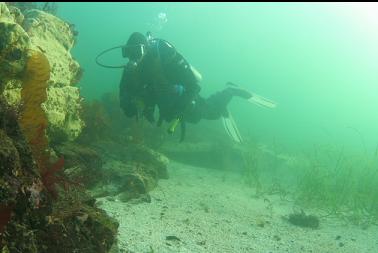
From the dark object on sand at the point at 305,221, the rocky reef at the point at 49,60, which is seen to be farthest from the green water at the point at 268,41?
the rocky reef at the point at 49,60

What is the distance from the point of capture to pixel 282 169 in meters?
14.5

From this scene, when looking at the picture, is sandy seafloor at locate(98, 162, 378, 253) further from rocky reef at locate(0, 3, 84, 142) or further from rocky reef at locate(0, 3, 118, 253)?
rocky reef at locate(0, 3, 84, 142)

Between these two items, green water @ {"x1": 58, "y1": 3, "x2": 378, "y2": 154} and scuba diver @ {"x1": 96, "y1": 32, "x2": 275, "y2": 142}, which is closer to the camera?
scuba diver @ {"x1": 96, "y1": 32, "x2": 275, "y2": 142}

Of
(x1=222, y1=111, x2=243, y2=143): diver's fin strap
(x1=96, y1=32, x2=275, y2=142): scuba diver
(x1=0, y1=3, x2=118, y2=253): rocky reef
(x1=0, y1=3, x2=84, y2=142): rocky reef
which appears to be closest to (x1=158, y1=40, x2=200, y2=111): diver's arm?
(x1=96, y1=32, x2=275, y2=142): scuba diver

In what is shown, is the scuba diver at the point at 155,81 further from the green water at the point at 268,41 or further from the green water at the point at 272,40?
the green water at the point at 268,41

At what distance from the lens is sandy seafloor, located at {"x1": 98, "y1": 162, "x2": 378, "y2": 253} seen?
467 centimetres

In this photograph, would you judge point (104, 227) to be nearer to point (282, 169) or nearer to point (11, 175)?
point (11, 175)

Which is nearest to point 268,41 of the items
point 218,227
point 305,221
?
point 305,221

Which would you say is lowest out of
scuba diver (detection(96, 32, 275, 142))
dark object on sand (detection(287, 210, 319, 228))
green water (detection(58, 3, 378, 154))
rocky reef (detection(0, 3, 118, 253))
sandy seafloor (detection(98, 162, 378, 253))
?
sandy seafloor (detection(98, 162, 378, 253))

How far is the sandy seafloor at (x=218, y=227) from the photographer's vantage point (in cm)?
467

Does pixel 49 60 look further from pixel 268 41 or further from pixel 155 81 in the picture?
pixel 268 41

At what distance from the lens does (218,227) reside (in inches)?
221

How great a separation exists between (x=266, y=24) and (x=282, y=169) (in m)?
151

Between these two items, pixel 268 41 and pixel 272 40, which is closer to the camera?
pixel 272 40
